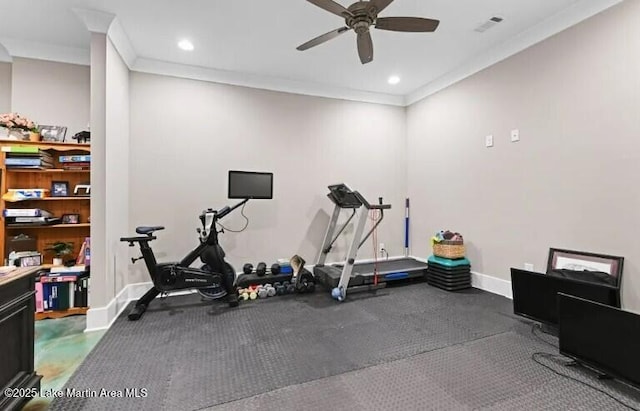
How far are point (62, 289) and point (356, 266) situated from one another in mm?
3678

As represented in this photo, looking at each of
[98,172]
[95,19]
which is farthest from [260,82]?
[98,172]

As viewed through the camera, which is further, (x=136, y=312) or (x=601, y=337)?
(x=136, y=312)

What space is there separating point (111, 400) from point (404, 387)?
6.12ft

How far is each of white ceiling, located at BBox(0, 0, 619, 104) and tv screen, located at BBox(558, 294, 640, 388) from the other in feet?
9.09

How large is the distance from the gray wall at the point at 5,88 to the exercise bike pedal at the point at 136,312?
9.52 ft

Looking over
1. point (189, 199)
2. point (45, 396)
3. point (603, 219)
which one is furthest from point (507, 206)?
point (45, 396)

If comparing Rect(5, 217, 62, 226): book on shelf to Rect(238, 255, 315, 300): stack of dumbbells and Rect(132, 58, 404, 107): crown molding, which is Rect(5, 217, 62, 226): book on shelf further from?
Rect(238, 255, 315, 300): stack of dumbbells

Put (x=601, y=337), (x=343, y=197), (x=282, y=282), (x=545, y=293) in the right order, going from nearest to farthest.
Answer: (x=601, y=337) < (x=545, y=293) < (x=282, y=282) < (x=343, y=197)

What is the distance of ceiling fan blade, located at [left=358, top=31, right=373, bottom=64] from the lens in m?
2.44

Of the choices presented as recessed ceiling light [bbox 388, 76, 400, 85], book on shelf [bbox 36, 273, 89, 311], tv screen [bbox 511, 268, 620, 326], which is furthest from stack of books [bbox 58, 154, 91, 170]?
tv screen [bbox 511, 268, 620, 326]

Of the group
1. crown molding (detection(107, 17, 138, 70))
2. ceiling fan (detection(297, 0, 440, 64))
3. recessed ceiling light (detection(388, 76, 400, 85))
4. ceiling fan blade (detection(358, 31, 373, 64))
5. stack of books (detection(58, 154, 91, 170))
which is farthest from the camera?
recessed ceiling light (detection(388, 76, 400, 85))

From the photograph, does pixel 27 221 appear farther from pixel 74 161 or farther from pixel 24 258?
pixel 74 161

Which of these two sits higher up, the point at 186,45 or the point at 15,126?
the point at 186,45

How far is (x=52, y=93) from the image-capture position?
3.67m
